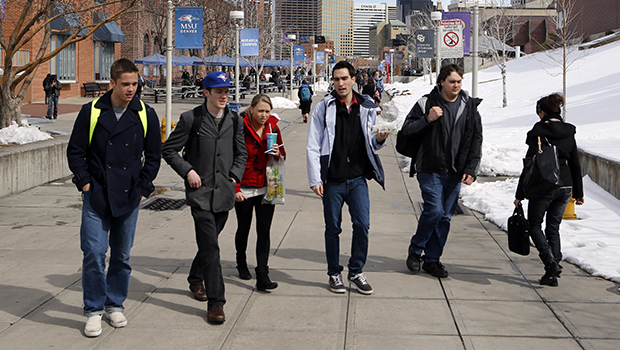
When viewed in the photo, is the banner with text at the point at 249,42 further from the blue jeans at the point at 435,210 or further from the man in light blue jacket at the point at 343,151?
the man in light blue jacket at the point at 343,151

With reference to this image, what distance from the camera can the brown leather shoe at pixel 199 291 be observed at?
542 cm

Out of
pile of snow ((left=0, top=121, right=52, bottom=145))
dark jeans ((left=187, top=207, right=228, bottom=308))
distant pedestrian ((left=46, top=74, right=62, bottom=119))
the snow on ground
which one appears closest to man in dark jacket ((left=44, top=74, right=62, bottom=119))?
distant pedestrian ((left=46, top=74, right=62, bottom=119))

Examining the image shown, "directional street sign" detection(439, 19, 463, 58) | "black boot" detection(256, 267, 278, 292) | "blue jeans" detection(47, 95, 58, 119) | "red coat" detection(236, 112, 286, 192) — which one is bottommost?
"black boot" detection(256, 267, 278, 292)

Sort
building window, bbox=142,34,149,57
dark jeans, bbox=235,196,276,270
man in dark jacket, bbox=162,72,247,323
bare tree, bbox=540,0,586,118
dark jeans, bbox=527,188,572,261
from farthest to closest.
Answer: building window, bbox=142,34,149,57, bare tree, bbox=540,0,586,118, dark jeans, bbox=527,188,572,261, dark jeans, bbox=235,196,276,270, man in dark jacket, bbox=162,72,247,323

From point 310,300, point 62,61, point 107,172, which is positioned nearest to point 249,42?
point 62,61

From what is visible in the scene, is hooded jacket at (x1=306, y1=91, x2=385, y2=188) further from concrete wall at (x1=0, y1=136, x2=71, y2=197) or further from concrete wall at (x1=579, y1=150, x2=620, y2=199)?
concrete wall at (x1=0, y1=136, x2=71, y2=197)

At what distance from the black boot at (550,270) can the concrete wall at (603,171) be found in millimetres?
4542

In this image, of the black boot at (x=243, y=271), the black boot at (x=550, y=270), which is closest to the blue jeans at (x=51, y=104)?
the black boot at (x=243, y=271)

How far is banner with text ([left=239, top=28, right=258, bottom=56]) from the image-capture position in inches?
1020

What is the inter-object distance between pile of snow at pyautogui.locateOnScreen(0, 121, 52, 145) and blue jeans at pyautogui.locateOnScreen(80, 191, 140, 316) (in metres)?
8.25

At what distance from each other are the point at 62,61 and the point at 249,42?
13410 millimetres

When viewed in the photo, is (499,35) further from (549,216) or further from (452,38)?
(549,216)

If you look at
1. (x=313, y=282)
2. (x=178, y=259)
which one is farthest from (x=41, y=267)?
(x=313, y=282)

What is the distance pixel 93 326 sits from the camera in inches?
180
